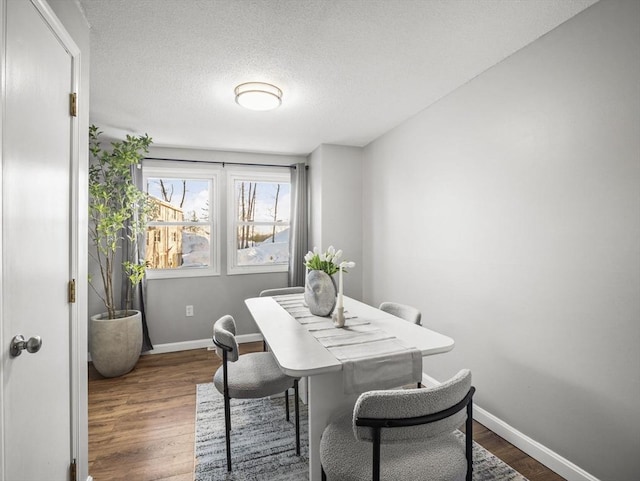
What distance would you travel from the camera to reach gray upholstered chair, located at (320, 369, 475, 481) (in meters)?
1.05

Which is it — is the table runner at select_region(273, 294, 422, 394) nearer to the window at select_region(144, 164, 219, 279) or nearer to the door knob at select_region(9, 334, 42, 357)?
the door knob at select_region(9, 334, 42, 357)

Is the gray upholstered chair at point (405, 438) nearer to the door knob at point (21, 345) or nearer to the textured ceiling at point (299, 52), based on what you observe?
the door knob at point (21, 345)

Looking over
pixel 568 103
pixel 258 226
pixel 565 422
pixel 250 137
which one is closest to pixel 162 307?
pixel 258 226

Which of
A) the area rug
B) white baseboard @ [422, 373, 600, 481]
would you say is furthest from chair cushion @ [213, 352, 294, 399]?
white baseboard @ [422, 373, 600, 481]

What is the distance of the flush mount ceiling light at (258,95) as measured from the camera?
238 centimetres

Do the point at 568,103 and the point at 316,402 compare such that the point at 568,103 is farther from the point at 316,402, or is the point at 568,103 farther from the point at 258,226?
the point at 258,226

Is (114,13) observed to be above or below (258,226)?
above

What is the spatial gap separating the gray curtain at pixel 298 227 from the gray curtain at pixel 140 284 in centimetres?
171

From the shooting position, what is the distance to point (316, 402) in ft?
5.04

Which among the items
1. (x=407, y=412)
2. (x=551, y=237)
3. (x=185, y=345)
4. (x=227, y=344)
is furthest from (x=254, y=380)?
(x=185, y=345)

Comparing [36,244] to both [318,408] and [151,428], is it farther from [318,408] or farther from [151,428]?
[151,428]

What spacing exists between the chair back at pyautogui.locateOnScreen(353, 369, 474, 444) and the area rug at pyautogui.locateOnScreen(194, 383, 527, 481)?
1.02 m

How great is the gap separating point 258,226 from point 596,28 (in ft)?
11.9

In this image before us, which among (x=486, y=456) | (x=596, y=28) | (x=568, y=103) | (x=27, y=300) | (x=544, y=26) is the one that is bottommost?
(x=486, y=456)
